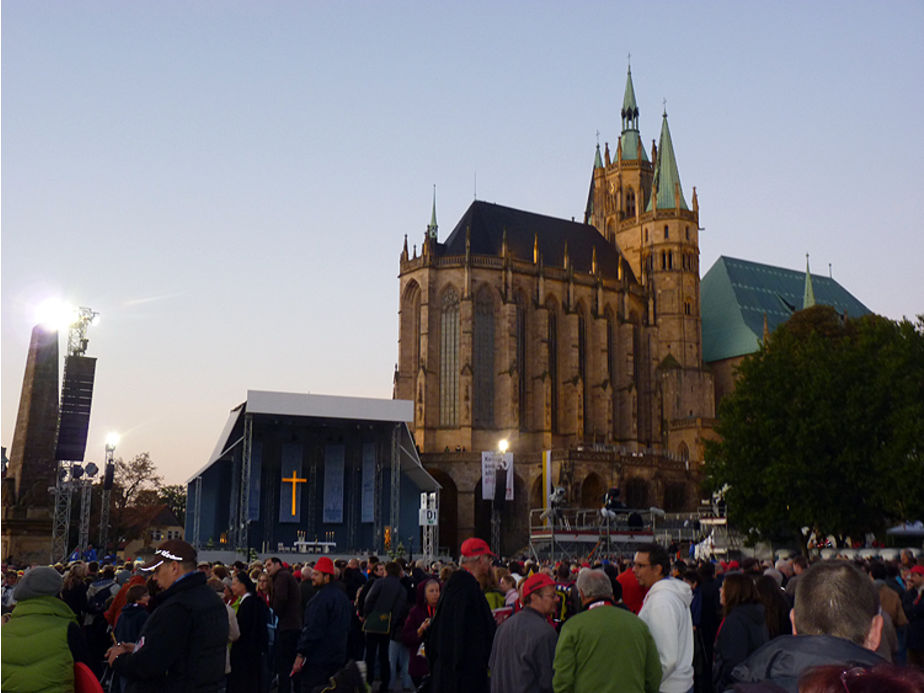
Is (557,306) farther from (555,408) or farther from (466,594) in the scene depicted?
(466,594)

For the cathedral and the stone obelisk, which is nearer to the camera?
the stone obelisk

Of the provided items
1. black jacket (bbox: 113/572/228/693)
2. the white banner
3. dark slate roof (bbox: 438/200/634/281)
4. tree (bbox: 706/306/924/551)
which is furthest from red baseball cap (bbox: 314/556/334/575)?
dark slate roof (bbox: 438/200/634/281)

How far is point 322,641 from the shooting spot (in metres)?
8.71

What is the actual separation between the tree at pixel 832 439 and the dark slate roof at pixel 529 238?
2843 cm

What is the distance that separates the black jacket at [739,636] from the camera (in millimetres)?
6680

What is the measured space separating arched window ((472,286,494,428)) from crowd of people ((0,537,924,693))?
46.7 meters

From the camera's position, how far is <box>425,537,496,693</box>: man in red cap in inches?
275

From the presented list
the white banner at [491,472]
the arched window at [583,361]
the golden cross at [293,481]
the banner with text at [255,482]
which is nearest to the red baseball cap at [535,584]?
the banner with text at [255,482]

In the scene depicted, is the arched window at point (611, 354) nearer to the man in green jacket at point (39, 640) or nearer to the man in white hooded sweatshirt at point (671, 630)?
the man in white hooded sweatshirt at point (671, 630)

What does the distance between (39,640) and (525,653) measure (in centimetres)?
279

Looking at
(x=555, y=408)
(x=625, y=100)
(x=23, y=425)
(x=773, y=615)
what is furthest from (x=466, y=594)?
(x=625, y=100)

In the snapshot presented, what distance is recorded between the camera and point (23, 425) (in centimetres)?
3469

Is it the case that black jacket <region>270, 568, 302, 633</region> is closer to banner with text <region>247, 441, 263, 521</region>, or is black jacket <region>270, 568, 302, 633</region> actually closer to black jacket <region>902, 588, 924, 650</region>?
black jacket <region>902, 588, 924, 650</region>

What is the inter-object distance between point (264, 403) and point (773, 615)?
3349 cm
